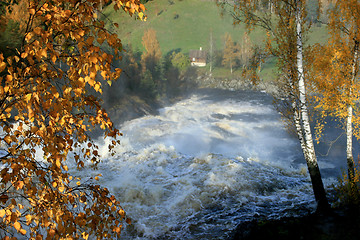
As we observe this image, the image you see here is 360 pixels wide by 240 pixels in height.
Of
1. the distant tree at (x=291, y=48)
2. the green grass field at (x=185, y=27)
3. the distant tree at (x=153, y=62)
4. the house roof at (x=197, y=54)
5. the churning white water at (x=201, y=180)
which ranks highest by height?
the green grass field at (x=185, y=27)

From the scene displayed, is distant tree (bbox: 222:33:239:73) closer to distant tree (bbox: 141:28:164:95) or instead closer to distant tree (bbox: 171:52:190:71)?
distant tree (bbox: 171:52:190:71)

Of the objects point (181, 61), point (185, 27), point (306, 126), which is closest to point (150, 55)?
point (181, 61)

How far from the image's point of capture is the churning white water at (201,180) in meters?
9.77

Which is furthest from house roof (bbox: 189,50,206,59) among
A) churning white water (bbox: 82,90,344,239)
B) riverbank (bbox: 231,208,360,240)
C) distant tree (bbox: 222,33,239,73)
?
riverbank (bbox: 231,208,360,240)

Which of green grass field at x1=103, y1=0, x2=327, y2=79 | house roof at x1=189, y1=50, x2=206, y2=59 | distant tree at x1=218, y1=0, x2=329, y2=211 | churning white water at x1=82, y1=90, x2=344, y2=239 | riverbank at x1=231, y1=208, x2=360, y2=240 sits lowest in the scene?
churning white water at x1=82, y1=90, x2=344, y2=239

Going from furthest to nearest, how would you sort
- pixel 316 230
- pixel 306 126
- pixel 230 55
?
pixel 230 55
pixel 306 126
pixel 316 230

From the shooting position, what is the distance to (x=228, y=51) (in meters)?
69.6

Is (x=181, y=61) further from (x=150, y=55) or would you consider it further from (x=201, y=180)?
(x=201, y=180)

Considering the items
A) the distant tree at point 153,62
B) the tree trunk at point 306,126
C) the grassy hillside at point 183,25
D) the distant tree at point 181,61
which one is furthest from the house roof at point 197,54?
the tree trunk at point 306,126

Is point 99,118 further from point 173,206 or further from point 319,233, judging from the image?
point 173,206

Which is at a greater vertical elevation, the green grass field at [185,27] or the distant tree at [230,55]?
the green grass field at [185,27]

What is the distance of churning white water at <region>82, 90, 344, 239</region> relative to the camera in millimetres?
9773

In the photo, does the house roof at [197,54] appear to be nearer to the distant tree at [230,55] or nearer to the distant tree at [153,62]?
the distant tree at [230,55]

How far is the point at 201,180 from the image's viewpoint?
43.2 feet
